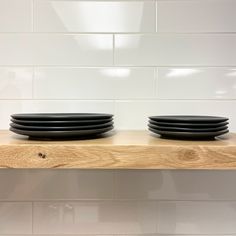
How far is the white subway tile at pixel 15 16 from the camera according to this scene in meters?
0.95

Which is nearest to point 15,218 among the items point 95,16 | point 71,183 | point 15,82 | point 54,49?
point 71,183

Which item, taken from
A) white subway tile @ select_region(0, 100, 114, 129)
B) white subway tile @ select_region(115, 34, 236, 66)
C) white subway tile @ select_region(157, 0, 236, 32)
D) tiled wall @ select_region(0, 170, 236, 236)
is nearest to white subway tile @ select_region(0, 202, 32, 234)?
tiled wall @ select_region(0, 170, 236, 236)

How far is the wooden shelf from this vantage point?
62cm

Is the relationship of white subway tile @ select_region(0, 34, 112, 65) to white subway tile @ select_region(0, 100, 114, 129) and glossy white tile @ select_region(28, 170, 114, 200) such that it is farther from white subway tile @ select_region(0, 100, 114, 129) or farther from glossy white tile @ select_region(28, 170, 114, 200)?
glossy white tile @ select_region(28, 170, 114, 200)

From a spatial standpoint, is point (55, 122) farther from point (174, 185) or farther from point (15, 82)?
point (174, 185)

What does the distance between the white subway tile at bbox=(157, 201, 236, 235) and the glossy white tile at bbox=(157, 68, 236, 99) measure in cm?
36

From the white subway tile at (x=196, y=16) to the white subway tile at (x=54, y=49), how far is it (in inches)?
7.8

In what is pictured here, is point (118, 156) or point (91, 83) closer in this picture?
point (118, 156)

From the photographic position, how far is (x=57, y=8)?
37.3 inches

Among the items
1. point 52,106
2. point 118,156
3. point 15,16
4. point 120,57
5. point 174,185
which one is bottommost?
point 174,185

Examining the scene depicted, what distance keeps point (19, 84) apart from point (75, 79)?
19 cm

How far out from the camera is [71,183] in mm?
947

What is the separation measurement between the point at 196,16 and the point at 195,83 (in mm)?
222

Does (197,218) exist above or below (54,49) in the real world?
below
